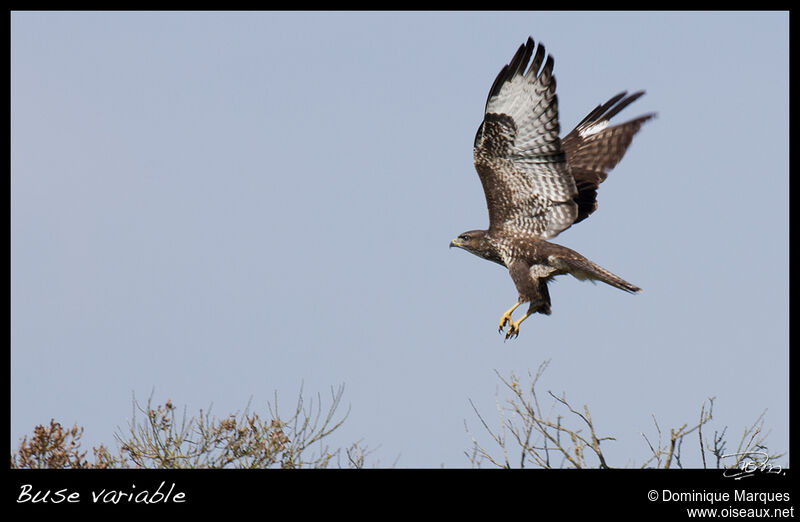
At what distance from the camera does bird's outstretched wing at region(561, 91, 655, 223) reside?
12.9 m

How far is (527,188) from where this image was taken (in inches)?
462

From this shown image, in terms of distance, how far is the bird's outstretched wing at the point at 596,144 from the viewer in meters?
12.9

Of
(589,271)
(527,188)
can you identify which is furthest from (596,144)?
(589,271)

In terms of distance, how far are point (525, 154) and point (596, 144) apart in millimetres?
2506

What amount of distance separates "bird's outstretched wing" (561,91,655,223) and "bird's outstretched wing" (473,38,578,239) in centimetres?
83

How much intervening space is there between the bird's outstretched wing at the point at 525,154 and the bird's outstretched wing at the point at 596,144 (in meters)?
0.83

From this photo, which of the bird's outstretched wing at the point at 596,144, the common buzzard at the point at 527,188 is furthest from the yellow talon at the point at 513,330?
the bird's outstretched wing at the point at 596,144

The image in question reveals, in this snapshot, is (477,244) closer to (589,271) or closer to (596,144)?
(589,271)

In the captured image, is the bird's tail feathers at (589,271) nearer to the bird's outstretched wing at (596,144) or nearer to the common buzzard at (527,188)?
the common buzzard at (527,188)
